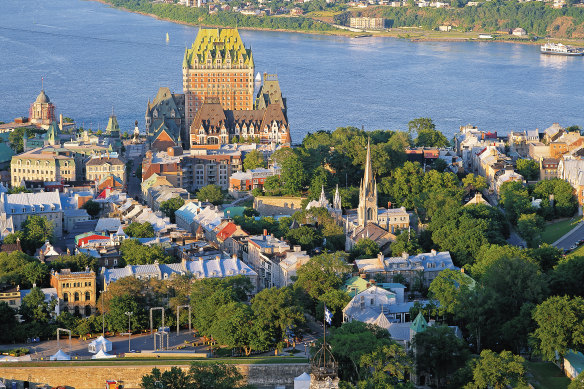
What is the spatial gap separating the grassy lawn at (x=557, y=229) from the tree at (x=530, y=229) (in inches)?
20.4

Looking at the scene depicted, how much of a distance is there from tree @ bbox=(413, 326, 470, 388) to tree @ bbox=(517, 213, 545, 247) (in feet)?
51.9

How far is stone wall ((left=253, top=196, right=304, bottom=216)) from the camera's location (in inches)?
2329

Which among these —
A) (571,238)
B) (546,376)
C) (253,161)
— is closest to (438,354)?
(546,376)

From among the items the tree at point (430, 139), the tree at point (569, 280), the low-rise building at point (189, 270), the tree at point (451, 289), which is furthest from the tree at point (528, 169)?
the low-rise building at point (189, 270)

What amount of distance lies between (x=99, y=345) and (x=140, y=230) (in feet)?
39.6

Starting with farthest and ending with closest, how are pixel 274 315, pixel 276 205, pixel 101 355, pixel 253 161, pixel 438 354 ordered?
pixel 253 161
pixel 276 205
pixel 274 315
pixel 101 355
pixel 438 354

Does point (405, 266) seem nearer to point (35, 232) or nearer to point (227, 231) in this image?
point (227, 231)

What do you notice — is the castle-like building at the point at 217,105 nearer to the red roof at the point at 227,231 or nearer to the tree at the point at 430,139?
the tree at the point at 430,139

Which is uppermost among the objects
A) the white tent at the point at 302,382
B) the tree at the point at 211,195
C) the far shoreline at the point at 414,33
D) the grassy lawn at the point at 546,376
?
the white tent at the point at 302,382

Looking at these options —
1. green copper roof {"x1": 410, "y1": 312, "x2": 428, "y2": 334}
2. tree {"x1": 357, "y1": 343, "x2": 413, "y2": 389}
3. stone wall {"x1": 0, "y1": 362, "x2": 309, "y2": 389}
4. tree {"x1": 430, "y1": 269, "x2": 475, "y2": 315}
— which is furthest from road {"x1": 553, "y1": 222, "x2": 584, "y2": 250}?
stone wall {"x1": 0, "y1": 362, "x2": 309, "y2": 389}

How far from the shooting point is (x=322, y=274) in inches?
1681

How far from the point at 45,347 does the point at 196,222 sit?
15.1 m

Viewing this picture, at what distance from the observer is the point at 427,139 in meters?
69.6

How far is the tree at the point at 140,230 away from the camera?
50028 millimetres
